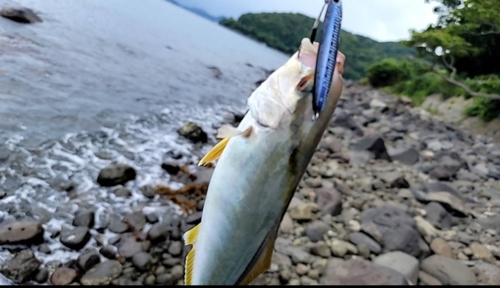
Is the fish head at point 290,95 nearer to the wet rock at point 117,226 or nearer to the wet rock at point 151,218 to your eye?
the wet rock at point 117,226

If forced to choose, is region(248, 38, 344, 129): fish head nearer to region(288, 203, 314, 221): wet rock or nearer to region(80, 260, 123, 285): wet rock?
region(80, 260, 123, 285): wet rock

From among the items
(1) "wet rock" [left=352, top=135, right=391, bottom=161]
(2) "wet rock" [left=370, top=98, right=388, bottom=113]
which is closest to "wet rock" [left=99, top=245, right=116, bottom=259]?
(1) "wet rock" [left=352, top=135, right=391, bottom=161]

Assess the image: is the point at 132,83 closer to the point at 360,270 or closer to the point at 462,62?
the point at 360,270

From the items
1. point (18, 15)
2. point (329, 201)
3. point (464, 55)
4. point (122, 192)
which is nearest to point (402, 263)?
point (329, 201)

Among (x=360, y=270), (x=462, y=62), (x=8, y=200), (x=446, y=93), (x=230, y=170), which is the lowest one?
(x=8, y=200)

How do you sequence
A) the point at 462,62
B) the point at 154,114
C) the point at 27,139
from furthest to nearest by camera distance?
the point at 462,62 → the point at 154,114 → the point at 27,139

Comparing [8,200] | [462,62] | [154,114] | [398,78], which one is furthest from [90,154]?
[398,78]

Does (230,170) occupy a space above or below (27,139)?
above

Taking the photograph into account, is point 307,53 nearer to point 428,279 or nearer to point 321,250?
point 321,250
